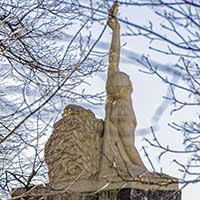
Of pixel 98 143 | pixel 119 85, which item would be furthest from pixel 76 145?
pixel 119 85

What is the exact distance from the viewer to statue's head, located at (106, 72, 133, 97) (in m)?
6.09

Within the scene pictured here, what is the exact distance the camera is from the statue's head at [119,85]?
6.09 m

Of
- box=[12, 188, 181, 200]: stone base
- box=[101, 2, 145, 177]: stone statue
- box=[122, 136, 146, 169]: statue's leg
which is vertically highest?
box=[101, 2, 145, 177]: stone statue

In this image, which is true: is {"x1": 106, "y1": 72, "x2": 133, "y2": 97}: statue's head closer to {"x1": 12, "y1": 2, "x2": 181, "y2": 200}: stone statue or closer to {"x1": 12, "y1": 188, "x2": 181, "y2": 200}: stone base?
{"x1": 12, "y1": 2, "x2": 181, "y2": 200}: stone statue

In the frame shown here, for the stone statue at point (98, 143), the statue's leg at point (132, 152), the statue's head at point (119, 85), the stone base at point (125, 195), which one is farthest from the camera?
the statue's head at point (119, 85)

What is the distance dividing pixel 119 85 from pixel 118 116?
12.1 inches

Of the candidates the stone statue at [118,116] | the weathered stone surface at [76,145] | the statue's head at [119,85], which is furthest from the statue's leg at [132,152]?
the statue's head at [119,85]

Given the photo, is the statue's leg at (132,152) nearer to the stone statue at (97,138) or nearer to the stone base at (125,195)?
the stone statue at (97,138)

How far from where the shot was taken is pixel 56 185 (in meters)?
5.59

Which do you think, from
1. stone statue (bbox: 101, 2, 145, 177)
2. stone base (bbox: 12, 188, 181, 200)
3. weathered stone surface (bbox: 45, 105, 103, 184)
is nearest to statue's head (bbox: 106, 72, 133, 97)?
stone statue (bbox: 101, 2, 145, 177)

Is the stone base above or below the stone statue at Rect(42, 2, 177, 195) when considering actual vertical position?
below

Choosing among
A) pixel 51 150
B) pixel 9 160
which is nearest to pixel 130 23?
pixel 9 160

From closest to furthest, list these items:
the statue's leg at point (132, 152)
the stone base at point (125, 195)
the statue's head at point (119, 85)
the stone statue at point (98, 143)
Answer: the stone base at point (125, 195) → the stone statue at point (98, 143) → the statue's leg at point (132, 152) → the statue's head at point (119, 85)

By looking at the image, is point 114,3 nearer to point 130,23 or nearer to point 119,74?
point 130,23
